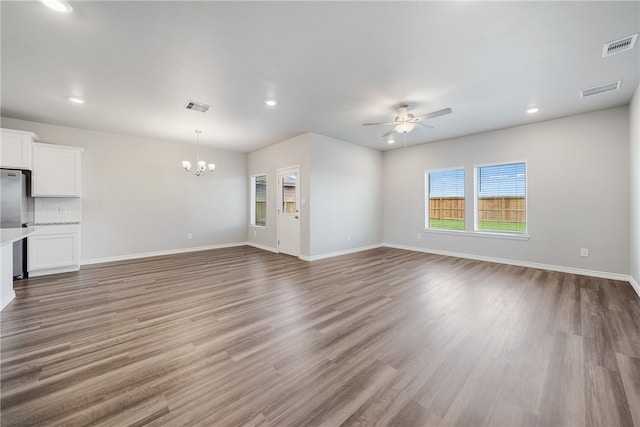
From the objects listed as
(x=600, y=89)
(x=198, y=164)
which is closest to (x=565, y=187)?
(x=600, y=89)

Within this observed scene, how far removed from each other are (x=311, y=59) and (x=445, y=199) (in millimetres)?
4863

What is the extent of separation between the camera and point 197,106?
13.0 feet

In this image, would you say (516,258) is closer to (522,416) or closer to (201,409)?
(522,416)

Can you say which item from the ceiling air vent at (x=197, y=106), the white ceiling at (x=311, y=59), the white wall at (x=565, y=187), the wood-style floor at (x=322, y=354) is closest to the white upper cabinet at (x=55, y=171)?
the white ceiling at (x=311, y=59)

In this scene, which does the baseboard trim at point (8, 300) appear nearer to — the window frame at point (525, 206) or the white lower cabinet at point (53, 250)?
the white lower cabinet at point (53, 250)

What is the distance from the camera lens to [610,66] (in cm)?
283

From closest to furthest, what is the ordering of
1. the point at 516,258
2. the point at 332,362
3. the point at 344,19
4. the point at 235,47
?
1. the point at 332,362
2. the point at 344,19
3. the point at 235,47
4. the point at 516,258

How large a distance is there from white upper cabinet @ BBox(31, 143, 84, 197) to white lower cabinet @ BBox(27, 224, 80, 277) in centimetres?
64

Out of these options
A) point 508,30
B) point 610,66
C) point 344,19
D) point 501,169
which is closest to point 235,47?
point 344,19

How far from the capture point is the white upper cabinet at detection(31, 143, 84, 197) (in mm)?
4219

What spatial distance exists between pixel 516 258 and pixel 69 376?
21.6 feet

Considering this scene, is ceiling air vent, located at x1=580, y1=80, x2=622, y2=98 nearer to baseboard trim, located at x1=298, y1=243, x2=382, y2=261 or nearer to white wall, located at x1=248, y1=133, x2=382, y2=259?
white wall, located at x1=248, y1=133, x2=382, y2=259

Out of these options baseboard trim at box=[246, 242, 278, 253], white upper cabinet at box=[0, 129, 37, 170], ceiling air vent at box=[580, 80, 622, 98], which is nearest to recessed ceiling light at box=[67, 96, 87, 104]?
white upper cabinet at box=[0, 129, 37, 170]

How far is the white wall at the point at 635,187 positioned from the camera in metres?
3.34
